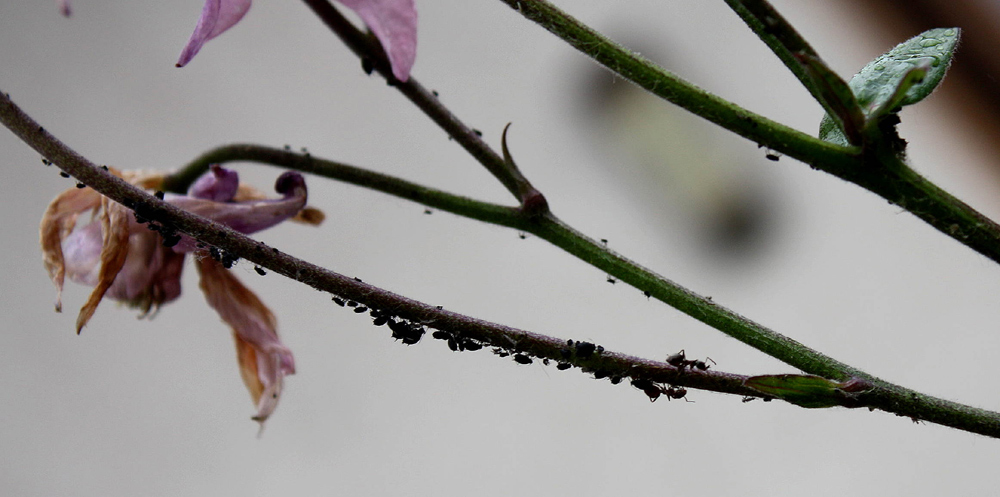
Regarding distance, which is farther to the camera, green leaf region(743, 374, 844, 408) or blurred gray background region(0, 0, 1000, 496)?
blurred gray background region(0, 0, 1000, 496)

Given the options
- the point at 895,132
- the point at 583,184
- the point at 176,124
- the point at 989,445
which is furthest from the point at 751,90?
the point at 895,132

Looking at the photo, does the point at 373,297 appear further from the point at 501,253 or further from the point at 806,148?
the point at 501,253

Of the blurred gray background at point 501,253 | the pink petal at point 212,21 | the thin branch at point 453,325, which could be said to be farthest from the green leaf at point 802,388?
the blurred gray background at point 501,253

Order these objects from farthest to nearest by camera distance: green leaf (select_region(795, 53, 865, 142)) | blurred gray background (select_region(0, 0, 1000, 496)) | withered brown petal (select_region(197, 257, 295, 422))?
blurred gray background (select_region(0, 0, 1000, 496))
withered brown petal (select_region(197, 257, 295, 422))
green leaf (select_region(795, 53, 865, 142))

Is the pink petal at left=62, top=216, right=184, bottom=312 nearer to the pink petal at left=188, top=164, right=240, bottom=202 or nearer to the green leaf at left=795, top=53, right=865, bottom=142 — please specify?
the pink petal at left=188, top=164, right=240, bottom=202

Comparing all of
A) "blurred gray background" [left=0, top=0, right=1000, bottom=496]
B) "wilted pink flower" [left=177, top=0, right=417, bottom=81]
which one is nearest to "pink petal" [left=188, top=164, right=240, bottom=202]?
"wilted pink flower" [left=177, top=0, right=417, bottom=81]

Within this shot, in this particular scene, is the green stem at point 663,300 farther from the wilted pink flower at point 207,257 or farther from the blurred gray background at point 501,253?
the blurred gray background at point 501,253
